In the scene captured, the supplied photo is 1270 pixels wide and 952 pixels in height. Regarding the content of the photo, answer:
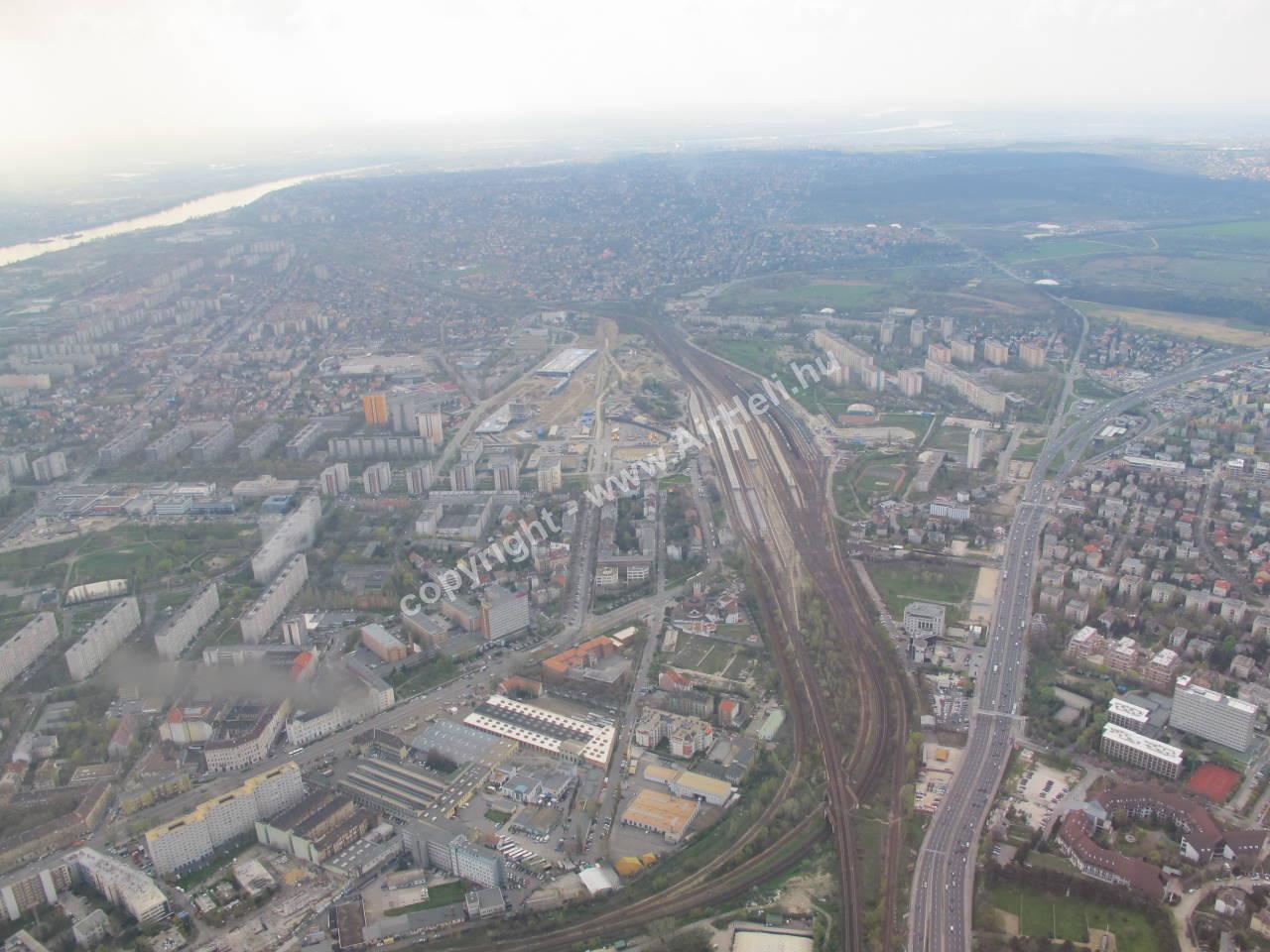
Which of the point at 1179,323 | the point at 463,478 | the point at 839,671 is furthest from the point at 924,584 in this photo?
the point at 1179,323

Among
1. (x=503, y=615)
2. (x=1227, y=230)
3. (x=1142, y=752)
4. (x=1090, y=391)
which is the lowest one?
(x=1142, y=752)

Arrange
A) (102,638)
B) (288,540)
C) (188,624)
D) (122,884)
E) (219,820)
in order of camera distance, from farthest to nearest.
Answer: (288,540) < (188,624) < (102,638) < (219,820) < (122,884)

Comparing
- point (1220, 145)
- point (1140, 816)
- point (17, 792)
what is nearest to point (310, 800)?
point (17, 792)

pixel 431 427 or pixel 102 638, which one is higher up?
pixel 431 427

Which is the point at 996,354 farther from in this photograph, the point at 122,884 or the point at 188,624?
the point at 122,884

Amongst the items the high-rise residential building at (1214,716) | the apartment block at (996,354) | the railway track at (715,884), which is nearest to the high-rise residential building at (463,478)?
the railway track at (715,884)

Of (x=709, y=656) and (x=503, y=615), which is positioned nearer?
(x=709, y=656)

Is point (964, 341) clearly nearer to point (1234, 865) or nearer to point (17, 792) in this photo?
point (1234, 865)
